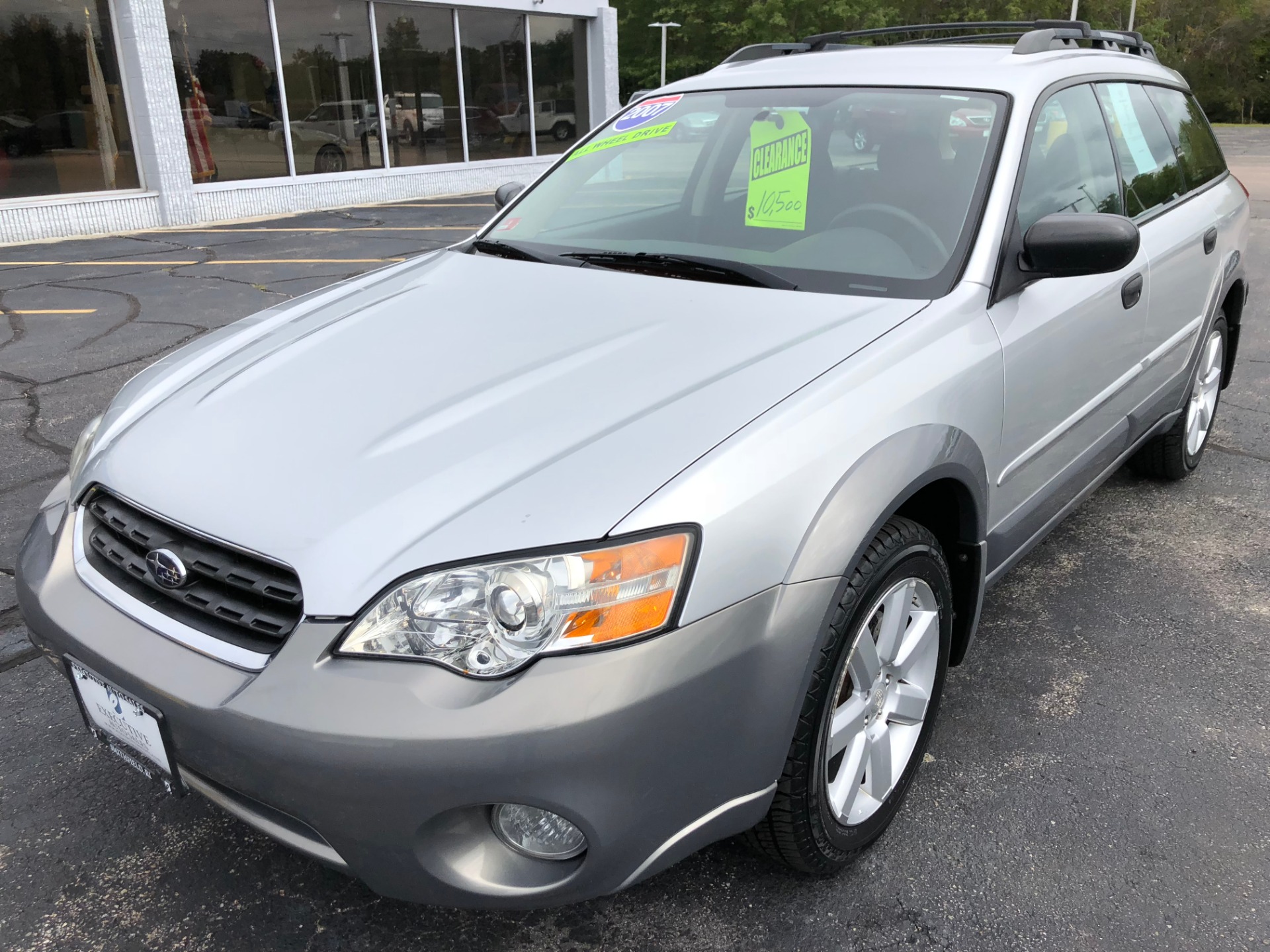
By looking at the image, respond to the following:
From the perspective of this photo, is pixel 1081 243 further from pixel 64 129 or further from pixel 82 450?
pixel 64 129

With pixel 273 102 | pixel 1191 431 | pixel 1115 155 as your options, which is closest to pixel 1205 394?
pixel 1191 431

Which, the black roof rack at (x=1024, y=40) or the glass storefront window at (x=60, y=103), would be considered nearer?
the black roof rack at (x=1024, y=40)

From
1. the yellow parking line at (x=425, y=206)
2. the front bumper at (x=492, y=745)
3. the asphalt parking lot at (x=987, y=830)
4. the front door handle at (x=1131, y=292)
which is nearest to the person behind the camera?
the front bumper at (x=492, y=745)

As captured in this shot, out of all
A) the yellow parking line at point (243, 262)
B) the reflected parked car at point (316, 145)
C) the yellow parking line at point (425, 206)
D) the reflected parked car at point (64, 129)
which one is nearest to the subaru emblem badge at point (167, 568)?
the yellow parking line at point (243, 262)

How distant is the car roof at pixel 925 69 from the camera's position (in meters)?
2.70

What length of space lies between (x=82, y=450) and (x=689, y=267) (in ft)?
5.03

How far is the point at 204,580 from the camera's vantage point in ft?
5.66

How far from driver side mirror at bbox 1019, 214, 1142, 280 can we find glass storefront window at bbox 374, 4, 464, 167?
14.3 meters

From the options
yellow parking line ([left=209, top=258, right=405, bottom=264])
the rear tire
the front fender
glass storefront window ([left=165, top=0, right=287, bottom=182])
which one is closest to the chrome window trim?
the front fender

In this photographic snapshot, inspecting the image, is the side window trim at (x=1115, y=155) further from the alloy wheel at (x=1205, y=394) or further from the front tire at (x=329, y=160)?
the front tire at (x=329, y=160)

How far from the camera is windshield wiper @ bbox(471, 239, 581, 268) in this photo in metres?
2.76

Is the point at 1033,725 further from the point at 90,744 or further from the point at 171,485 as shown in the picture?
the point at 90,744

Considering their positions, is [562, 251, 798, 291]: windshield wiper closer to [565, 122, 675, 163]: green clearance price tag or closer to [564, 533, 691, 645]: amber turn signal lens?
[565, 122, 675, 163]: green clearance price tag

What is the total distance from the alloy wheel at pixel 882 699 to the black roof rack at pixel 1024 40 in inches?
73.6
